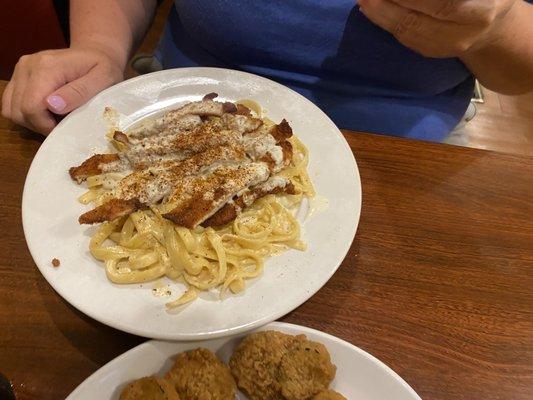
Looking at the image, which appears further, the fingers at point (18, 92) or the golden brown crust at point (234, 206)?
the fingers at point (18, 92)

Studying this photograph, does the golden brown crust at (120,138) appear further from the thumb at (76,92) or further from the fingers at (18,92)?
the fingers at (18,92)

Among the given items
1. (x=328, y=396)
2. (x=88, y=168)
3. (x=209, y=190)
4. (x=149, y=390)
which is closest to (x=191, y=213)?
(x=209, y=190)

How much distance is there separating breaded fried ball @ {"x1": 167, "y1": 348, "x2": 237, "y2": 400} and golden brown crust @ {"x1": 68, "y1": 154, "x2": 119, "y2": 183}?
557 millimetres

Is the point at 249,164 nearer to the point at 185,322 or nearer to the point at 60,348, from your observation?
the point at 185,322

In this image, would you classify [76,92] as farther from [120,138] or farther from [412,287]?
[412,287]

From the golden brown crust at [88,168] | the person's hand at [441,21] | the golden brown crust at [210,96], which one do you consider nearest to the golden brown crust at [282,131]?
the golden brown crust at [210,96]

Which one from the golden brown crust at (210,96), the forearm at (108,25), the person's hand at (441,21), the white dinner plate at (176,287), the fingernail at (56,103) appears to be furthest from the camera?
the forearm at (108,25)

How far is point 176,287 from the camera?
1146 mm

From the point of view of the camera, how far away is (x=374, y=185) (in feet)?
4.76

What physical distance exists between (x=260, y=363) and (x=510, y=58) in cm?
120

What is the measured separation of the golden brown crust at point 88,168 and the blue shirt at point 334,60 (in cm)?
55

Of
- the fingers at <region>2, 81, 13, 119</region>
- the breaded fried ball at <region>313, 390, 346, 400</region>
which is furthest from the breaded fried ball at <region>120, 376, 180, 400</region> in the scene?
the fingers at <region>2, 81, 13, 119</region>

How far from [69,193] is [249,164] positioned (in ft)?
1.61

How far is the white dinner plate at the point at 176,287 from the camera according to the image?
1064 millimetres
